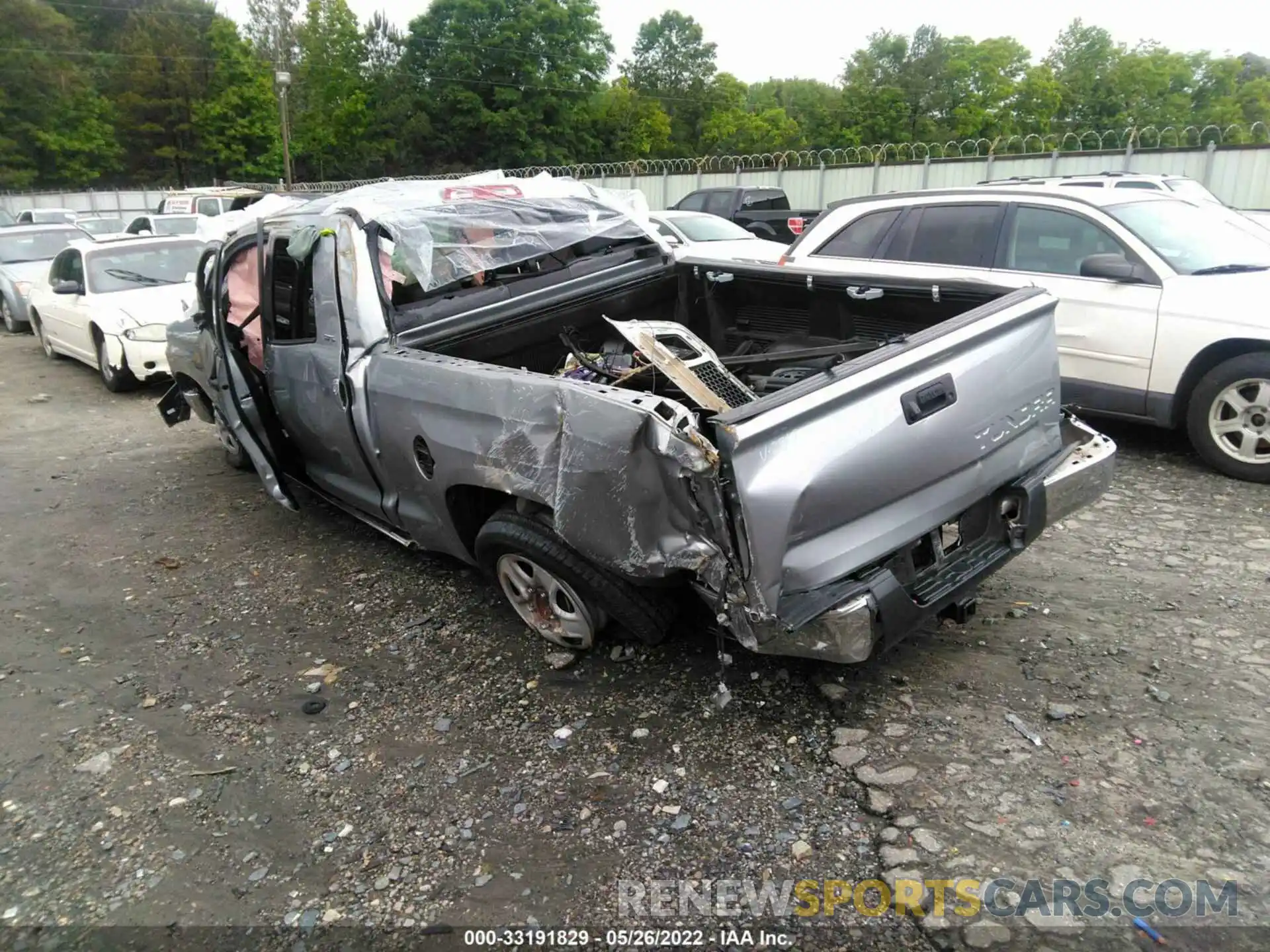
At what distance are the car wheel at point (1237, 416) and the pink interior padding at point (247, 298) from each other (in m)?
5.57

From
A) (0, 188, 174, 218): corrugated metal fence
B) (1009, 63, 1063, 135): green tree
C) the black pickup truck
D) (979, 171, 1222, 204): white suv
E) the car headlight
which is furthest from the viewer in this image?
(1009, 63, 1063, 135): green tree

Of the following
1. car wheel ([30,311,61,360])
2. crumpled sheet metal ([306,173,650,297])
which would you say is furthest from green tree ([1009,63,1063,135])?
crumpled sheet metal ([306,173,650,297])

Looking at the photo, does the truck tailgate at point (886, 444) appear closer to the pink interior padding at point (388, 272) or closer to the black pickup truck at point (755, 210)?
the pink interior padding at point (388, 272)

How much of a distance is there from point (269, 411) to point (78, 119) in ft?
197

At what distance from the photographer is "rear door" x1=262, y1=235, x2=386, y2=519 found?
4.21 meters

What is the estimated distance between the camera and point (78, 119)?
171 ft

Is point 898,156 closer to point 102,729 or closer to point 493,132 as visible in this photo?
point 102,729

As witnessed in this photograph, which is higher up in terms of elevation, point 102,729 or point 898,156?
point 898,156

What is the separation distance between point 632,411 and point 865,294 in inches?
87.5

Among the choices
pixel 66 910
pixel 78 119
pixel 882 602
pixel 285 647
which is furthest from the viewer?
pixel 78 119

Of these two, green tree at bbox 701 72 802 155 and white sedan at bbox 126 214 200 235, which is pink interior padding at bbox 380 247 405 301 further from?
green tree at bbox 701 72 802 155

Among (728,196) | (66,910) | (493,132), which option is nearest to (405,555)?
(66,910)

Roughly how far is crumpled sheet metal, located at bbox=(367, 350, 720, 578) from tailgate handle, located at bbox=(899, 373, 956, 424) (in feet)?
2.66

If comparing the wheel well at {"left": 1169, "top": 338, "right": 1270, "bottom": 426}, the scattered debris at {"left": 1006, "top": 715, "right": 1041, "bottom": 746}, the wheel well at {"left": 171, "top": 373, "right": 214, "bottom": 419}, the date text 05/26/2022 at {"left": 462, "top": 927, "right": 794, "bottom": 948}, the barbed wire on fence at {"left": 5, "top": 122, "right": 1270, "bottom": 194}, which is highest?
the barbed wire on fence at {"left": 5, "top": 122, "right": 1270, "bottom": 194}
